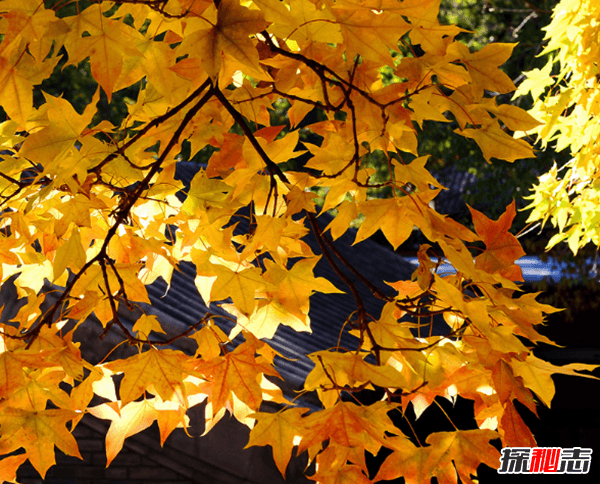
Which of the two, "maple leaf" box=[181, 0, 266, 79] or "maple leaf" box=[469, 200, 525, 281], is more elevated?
"maple leaf" box=[181, 0, 266, 79]

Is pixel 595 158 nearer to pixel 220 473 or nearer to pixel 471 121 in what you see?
pixel 471 121

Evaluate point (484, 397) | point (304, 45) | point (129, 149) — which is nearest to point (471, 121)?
point (304, 45)

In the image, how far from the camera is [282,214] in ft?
3.81

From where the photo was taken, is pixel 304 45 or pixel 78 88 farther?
pixel 78 88

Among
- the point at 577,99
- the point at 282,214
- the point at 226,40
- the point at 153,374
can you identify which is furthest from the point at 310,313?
the point at 226,40

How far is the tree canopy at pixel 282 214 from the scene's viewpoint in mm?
850

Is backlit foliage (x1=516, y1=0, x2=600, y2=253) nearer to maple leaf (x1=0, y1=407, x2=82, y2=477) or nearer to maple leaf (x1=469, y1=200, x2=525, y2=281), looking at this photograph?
maple leaf (x1=469, y1=200, x2=525, y2=281)

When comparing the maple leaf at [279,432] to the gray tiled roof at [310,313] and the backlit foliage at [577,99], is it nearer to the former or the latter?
the gray tiled roof at [310,313]

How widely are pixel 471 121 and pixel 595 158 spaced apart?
185 cm

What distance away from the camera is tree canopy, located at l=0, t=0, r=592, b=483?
2.79ft

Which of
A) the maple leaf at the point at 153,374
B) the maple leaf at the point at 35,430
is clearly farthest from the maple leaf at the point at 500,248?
the maple leaf at the point at 35,430

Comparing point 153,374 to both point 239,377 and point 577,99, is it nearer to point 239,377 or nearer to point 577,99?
point 239,377

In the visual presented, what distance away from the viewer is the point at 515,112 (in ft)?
3.28

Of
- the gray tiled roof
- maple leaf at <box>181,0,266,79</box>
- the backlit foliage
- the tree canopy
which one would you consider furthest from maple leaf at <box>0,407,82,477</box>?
the backlit foliage
